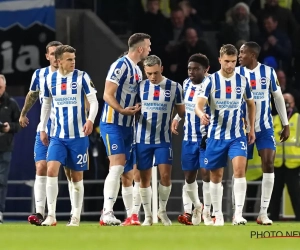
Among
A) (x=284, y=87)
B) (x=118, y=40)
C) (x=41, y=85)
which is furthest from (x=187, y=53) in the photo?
(x=41, y=85)

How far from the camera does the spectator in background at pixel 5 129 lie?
1856cm

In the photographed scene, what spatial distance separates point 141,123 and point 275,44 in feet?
27.0

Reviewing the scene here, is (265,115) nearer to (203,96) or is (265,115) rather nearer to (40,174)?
(203,96)

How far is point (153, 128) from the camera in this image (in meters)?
16.1

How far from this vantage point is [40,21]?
21.6 m

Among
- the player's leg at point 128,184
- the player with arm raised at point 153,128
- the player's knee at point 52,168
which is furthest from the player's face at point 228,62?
the player's knee at point 52,168

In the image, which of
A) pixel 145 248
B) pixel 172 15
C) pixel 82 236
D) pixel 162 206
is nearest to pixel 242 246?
pixel 145 248

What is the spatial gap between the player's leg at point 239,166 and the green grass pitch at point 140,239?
775 mm

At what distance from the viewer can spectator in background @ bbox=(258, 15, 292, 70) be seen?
23.9 m

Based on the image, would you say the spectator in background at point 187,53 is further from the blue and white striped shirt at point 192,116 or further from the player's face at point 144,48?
the player's face at point 144,48

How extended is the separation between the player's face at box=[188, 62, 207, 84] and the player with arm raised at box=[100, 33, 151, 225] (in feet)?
3.34

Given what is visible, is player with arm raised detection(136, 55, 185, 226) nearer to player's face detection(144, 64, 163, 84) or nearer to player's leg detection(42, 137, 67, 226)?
player's face detection(144, 64, 163, 84)

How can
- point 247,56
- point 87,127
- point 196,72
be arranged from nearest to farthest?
point 87,127 < point 247,56 < point 196,72

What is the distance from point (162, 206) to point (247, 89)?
191 centimetres
